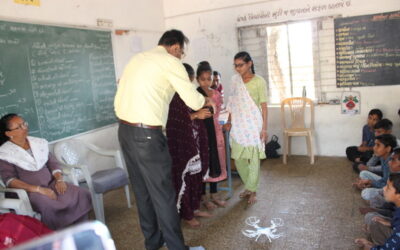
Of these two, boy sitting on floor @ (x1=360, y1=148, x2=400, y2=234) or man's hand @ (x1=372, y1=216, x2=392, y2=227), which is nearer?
man's hand @ (x1=372, y1=216, x2=392, y2=227)

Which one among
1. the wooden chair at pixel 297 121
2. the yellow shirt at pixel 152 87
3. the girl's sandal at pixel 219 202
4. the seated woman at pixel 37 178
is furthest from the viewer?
the wooden chair at pixel 297 121

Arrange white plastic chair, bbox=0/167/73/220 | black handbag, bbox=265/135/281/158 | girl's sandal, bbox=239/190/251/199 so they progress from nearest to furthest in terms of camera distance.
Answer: white plastic chair, bbox=0/167/73/220 → girl's sandal, bbox=239/190/251/199 → black handbag, bbox=265/135/281/158

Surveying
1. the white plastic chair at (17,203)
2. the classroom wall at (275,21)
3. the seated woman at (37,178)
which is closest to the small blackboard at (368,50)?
the classroom wall at (275,21)

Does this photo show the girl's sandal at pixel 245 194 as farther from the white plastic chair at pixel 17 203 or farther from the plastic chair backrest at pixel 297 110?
the white plastic chair at pixel 17 203

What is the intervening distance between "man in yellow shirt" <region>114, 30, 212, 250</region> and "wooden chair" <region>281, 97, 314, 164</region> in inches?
98.4

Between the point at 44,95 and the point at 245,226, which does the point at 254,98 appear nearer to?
the point at 245,226

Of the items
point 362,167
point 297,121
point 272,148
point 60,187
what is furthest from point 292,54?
point 60,187

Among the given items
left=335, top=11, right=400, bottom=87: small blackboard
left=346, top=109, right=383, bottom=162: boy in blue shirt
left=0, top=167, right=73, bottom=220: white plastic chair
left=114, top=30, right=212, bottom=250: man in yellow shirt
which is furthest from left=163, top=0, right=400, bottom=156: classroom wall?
left=0, top=167, right=73, bottom=220: white plastic chair

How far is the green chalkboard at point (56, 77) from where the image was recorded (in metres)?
2.83

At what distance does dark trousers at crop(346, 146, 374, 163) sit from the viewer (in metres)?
3.68

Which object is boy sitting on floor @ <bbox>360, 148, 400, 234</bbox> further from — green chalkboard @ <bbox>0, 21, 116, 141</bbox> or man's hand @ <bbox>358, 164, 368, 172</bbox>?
green chalkboard @ <bbox>0, 21, 116, 141</bbox>

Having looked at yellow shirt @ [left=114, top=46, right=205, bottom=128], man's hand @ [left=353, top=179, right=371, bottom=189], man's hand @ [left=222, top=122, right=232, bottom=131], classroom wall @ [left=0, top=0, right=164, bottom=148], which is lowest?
man's hand @ [left=353, top=179, right=371, bottom=189]

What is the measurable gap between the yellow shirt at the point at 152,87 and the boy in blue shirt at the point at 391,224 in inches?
48.6

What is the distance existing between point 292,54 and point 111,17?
2.33 meters
